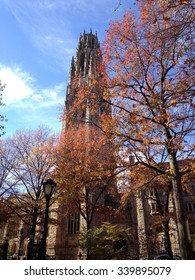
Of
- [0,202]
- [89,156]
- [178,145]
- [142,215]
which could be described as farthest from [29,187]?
[142,215]

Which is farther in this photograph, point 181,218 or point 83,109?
point 83,109

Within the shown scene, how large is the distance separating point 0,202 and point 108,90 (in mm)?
16102

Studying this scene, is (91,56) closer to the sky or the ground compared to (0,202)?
closer to the sky

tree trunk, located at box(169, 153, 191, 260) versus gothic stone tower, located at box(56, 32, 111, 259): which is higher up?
gothic stone tower, located at box(56, 32, 111, 259)

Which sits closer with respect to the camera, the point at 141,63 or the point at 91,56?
the point at 141,63

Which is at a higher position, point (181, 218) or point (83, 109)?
point (83, 109)

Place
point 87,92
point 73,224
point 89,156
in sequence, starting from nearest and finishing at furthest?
1. point 87,92
2. point 89,156
3. point 73,224

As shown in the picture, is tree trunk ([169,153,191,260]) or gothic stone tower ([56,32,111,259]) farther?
gothic stone tower ([56,32,111,259])

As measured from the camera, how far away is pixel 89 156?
1991 cm

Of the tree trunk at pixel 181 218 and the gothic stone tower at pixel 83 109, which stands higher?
the gothic stone tower at pixel 83 109

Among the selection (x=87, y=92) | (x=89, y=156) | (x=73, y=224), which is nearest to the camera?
(x=87, y=92)

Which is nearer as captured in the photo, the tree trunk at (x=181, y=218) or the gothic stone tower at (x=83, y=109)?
the tree trunk at (x=181, y=218)

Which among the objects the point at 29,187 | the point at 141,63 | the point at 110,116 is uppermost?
the point at 141,63

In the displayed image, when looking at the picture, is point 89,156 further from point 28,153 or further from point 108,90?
point 108,90
